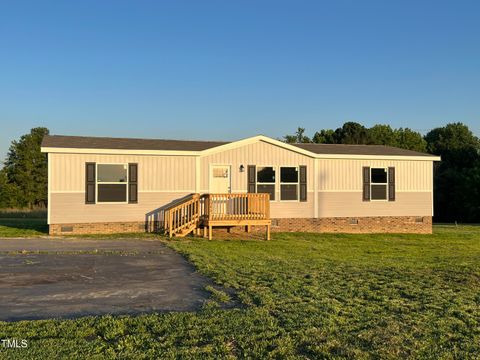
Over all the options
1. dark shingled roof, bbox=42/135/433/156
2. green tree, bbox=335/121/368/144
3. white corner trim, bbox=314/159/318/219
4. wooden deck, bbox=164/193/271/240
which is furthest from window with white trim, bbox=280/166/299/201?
green tree, bbox=335/121/368/144

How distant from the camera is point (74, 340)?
4.36 meters

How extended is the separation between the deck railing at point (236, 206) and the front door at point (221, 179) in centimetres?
88

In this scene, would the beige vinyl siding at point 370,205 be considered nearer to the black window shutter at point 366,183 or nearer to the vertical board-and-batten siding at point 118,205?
the black window shutter at point 366,183

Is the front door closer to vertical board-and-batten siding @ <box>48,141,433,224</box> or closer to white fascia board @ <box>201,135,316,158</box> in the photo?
vertical board-and-batten siding @ <box>48,141,433,224</box>

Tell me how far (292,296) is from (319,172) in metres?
12.0

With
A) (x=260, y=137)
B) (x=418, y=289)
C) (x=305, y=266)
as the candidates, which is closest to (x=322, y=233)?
(x=260, y=137)

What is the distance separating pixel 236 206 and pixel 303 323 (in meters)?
11.1

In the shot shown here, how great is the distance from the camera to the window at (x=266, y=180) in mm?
17344

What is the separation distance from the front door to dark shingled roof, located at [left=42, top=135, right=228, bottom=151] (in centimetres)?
100

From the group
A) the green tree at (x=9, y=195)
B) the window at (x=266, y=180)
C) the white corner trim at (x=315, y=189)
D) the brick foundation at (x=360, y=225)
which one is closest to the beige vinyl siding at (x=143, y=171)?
the window at (x=266, y=180)

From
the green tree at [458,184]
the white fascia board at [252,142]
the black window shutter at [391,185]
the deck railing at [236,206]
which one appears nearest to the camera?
the deck railing at [236,206]

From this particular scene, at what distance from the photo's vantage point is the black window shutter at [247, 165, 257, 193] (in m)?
17.2

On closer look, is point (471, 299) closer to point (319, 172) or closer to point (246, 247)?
point (246, 247)

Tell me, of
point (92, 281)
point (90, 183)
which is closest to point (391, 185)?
point (90, 183)
